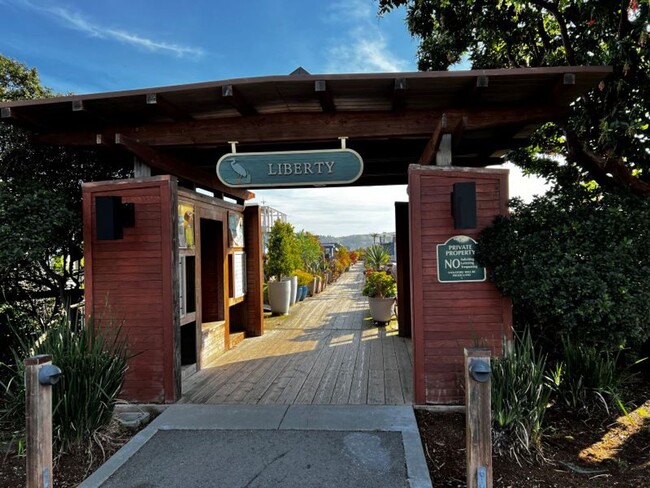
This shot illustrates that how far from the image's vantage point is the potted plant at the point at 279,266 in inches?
345

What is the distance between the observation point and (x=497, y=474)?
2.55 metres

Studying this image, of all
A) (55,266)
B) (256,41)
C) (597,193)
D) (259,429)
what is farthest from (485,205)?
(55,266)

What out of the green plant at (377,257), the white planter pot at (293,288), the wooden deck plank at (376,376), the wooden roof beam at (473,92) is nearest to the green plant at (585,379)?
the wooden deck plank at (376,376)

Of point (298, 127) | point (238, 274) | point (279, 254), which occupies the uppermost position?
point (298, 127)

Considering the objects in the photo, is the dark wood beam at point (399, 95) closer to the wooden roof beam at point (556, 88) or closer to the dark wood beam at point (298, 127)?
the dark wood beam at point (298, 127)

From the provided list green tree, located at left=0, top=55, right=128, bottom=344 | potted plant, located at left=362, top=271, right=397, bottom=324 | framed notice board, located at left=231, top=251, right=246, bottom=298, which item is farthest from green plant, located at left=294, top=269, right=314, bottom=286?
green tree, located at left=0, top=55, right=128, bottom=344

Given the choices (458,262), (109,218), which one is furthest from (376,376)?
(109,218)

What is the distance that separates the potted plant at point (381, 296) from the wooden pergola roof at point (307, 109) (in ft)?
11.9

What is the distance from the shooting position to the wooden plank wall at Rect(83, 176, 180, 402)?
374 cm

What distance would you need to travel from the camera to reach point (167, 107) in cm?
348

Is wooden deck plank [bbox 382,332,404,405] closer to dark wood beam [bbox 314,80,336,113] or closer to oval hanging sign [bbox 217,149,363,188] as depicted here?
oval hanging sign [bbox 217,149,363,188]

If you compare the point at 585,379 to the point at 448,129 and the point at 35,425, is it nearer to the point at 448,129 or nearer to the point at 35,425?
the point at 448,129

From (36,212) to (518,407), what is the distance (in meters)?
4.56

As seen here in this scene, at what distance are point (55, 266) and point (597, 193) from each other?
5936mm
